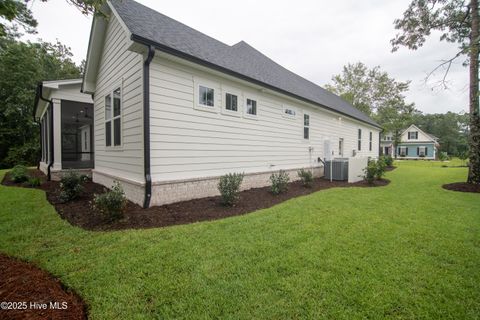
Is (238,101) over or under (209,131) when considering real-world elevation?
over

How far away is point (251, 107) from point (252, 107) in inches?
2.3

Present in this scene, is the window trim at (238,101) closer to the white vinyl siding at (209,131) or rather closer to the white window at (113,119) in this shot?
the white vinyl siding at (209,131)

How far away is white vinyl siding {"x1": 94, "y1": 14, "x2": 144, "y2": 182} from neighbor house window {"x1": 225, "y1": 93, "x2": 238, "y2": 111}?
2.57 metres

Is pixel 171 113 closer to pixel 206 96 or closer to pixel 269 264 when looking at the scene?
pixel 206 96

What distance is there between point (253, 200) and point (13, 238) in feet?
16.1

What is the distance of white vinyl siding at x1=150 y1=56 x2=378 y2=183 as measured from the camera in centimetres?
521

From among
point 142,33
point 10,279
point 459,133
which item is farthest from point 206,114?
point 459,133

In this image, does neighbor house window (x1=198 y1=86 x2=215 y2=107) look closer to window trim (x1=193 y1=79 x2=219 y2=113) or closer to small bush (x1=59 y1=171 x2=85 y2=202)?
window trim (x1=193 y1=79 x2=219 y2=113)

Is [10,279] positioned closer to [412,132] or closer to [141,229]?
[141,229]

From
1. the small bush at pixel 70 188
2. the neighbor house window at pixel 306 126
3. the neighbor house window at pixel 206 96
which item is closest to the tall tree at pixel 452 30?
the neighbor house window at pixel 306 126

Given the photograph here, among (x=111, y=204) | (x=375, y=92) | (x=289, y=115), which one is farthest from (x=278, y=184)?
(x=375, y=92)

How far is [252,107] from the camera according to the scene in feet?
25.3

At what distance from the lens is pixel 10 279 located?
2322 millimetres

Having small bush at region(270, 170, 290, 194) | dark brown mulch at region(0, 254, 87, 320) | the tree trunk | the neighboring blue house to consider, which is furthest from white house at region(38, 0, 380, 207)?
the neighboring blue house
